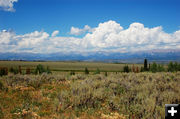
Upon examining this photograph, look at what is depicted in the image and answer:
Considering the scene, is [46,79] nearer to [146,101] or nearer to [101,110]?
[101,110]

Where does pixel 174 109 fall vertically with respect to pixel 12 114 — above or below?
above

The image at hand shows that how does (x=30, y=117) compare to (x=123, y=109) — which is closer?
(x=30, y=117)

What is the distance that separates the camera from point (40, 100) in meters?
10.4

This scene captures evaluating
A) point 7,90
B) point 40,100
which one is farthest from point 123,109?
point 7,90

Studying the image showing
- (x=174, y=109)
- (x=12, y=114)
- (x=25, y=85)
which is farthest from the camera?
(x=25, y=85)

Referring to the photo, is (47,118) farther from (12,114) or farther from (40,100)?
(40,100)

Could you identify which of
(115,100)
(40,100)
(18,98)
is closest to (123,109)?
(115,100)

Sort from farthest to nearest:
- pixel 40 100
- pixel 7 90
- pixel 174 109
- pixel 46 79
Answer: pixel 46 79, pixel 7 90, pixel 40 100, pixel 174 109

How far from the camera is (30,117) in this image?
774 cm

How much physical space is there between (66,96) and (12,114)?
3177 millimetres

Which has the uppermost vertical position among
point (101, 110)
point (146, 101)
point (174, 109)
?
point (174, 109)

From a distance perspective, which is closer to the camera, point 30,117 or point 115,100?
point 30,117

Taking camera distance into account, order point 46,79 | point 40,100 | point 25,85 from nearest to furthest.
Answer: point 40,100, point 25,85, point 46,79

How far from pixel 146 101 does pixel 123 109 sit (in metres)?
1.28
